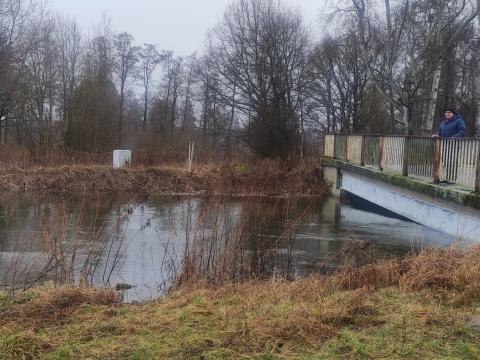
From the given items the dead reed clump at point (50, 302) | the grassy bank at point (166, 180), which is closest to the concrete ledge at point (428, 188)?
the dead reed clump at point (50, 302)

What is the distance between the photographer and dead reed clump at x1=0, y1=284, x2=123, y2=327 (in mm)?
5336

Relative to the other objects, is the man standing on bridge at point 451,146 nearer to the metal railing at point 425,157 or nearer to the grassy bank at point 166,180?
the metal railing at point 425,157

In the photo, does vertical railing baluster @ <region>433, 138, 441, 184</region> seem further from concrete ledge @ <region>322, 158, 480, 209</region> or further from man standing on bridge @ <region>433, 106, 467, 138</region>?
man standing on bridge @ <region>433, 106, 467, 138</region>

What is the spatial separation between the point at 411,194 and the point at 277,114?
1887 centimetres

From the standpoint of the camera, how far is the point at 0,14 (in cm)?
3173

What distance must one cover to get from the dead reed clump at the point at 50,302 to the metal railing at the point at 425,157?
6.45 m

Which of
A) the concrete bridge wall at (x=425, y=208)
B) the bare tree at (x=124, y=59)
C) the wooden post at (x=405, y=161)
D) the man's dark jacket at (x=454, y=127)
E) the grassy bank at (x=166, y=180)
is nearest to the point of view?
the concrete bridge wall at (x=425, y=208)

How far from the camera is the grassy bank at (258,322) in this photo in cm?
435

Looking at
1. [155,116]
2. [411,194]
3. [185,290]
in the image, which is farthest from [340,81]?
[185,290]

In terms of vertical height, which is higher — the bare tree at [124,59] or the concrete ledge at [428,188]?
the bare tree at [124,59]

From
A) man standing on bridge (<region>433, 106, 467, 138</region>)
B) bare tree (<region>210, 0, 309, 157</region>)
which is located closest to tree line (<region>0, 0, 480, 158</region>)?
bare tree (<region>210, 0, 309, 157</region>)

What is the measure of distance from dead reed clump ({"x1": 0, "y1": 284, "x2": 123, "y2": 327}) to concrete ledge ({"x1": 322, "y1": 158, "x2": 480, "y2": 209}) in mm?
6134

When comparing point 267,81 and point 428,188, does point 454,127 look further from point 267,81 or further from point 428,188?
point 267,81

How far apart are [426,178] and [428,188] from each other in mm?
800
